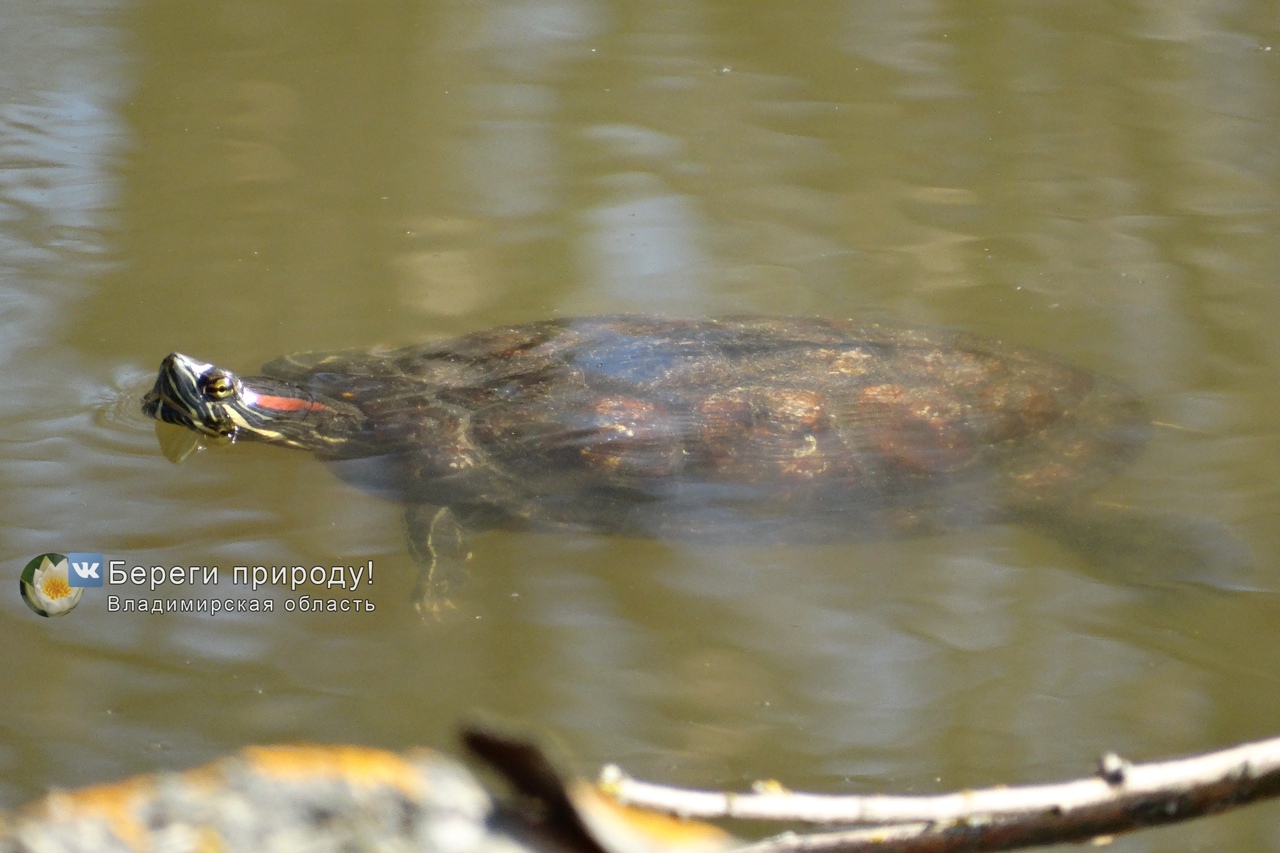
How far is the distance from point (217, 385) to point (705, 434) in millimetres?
1760

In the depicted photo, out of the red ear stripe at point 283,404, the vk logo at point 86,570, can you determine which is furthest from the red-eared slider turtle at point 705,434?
the vk logo at point 86,570

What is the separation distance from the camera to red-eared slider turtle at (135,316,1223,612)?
3686mm

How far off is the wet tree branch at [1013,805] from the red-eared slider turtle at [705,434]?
2920 millimetres

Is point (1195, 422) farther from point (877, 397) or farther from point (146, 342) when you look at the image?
point (146, 342)

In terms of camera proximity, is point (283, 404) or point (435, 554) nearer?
point (435, 554)

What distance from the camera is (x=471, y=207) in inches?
227

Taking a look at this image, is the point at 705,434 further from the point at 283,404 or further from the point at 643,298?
the point at 283,404

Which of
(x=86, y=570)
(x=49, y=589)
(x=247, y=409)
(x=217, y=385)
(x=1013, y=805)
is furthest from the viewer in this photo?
(x=247, y=409)

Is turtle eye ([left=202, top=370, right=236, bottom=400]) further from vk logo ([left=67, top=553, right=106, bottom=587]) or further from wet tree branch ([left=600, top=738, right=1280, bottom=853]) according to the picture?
wet tree branch ([left=600, top=738, right=1280, bottom=853])

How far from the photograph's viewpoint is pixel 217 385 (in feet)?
13.0

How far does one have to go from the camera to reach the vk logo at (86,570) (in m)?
3.46

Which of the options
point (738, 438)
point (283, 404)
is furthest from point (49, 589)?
point (738, 438)

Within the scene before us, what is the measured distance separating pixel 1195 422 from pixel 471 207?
140 inches

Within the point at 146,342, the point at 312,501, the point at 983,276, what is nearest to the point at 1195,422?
the point at 983,276
